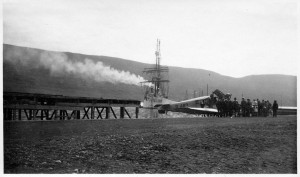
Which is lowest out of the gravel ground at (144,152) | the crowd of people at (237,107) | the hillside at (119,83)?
the gravel ground at (144,152)

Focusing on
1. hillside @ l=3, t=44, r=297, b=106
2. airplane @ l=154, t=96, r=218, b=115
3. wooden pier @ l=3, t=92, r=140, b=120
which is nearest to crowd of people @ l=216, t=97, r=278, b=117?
wooden pier @ l=3, t=92, r=140, b=120

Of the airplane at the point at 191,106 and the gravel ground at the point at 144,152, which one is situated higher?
the airplane at the point at 191,106

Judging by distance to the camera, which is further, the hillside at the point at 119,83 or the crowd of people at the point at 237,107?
the hillside at the point at 119,83

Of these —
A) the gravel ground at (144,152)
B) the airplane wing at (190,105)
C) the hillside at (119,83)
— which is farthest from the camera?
the hillside at (119,83)

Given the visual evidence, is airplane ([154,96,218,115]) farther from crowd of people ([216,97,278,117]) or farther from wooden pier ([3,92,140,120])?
wooden pier ([3,92,140,120])

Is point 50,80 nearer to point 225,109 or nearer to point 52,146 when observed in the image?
point 225,109

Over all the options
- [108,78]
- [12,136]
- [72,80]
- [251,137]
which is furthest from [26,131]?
[72,80]

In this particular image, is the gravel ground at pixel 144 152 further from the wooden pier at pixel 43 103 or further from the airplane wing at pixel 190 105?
the airplane wing at pixel 190 105

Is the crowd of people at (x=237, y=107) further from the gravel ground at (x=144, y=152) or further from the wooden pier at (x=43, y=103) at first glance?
the gravel ground at (x=144, y=152)

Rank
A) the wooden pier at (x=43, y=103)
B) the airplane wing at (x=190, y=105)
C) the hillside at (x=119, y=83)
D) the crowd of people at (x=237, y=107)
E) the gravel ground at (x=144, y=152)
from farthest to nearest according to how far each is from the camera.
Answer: the hillside at (x=119, y=83), the airplane wing at (x=190, y=105), the crowd of people at (x=237, y=107), the wooden pier at (x=43, y=103), the gravel ground at (x=144, y=152)

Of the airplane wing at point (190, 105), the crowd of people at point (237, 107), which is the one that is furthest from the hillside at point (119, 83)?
the crowd of people at point (237, 107)
